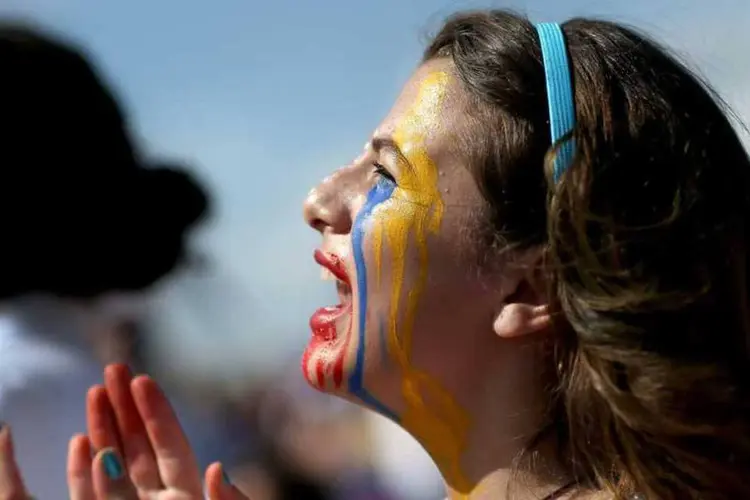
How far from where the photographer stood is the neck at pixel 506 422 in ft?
3.84

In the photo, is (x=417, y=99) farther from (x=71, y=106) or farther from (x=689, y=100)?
(x=71, y=106)

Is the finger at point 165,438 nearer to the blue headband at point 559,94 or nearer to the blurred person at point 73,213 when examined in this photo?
the blurred person at point 73,213

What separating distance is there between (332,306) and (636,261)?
0.41 metres

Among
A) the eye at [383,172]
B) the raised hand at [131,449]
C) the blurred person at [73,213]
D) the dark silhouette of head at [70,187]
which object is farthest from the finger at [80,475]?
the eye at [383,172]

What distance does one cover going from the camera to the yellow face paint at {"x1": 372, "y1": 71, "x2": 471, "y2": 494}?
117 centimetres

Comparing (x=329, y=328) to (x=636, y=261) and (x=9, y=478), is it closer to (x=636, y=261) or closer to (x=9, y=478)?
(x=636, y=261)

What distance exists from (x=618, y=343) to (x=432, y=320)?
23 centimetres

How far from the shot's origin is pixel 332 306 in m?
1.28

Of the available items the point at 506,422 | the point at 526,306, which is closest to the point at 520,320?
the point at 526,306

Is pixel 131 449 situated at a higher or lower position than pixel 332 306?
lower

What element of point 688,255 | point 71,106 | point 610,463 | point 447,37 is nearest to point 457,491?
point 610,463

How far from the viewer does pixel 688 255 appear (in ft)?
3.62

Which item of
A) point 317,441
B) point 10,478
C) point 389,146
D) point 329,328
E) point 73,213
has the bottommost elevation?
point 317,441

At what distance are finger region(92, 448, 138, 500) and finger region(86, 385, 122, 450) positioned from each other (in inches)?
0.8
